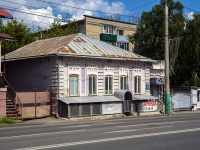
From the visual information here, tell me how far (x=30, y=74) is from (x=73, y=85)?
4284mm

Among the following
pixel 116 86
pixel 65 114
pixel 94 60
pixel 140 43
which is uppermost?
pixel 140 43

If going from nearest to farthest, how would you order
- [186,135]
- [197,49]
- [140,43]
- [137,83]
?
[186,135], [137,83], [197,49], [140,43]

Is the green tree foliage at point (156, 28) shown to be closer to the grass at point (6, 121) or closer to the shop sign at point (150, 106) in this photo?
the shop sign at point (150, 106)

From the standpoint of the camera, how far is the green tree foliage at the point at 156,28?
49.3m

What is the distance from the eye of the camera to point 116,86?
31719mm

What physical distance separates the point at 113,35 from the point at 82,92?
3211 centimetres

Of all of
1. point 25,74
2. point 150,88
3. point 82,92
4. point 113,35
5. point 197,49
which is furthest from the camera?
point 113,35

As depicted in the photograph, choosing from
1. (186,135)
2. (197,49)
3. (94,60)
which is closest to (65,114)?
(94,60)

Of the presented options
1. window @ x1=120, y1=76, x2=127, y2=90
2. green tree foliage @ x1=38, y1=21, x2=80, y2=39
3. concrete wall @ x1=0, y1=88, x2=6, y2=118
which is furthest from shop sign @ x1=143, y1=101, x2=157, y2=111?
green tree foliage @ x1=38, y1=21, x2=80, y2=39

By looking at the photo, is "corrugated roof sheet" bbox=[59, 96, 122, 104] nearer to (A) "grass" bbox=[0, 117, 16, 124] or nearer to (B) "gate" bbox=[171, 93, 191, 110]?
(A) "grass" bbox=[0, 117, 16, 124]

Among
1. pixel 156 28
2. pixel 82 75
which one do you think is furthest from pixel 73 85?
pixel 156 28

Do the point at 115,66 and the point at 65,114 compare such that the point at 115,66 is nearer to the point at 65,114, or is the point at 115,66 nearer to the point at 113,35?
the point at 65,114

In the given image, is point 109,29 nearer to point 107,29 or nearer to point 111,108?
point 107,29

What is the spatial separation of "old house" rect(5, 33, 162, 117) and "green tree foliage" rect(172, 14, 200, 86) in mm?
15936
